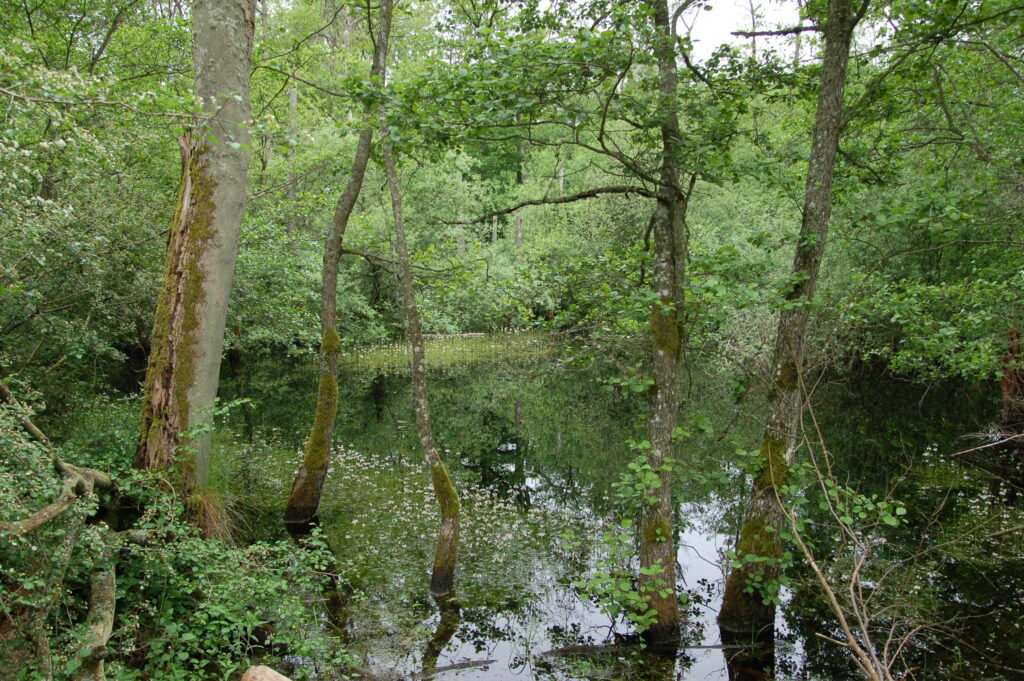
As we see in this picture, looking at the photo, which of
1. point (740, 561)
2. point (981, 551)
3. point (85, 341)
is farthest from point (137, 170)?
point (981, 551)

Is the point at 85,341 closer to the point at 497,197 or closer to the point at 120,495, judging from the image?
the point at 120,495

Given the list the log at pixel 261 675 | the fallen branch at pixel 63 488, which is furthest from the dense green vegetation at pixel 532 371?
the log at pixel 261 675

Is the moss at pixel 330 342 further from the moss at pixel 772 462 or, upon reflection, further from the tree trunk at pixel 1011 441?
the tree trunk at pixel 1011 441

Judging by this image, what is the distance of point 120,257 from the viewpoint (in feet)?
29.1

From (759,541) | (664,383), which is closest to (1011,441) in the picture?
(759,541)

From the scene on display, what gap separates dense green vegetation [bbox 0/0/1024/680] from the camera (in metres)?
5.10

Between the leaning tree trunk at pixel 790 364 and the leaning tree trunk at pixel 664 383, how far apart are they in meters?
0.86

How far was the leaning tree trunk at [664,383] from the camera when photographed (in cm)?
687

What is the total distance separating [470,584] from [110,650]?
474 centimetres

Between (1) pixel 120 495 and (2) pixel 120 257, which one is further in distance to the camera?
(2) pixel 120 257

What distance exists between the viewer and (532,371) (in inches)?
361

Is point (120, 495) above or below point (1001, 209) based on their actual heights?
below

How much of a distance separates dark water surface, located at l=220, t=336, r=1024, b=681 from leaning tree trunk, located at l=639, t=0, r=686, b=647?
→ 369mm

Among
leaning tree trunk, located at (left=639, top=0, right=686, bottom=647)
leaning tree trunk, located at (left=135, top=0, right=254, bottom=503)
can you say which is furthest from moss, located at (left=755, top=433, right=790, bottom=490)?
A: leaning tree trunk, located at (left=135, top=0, right=254, bottom=503)
